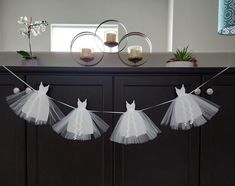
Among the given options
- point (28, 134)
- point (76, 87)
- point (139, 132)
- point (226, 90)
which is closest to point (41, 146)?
point (28, 134)

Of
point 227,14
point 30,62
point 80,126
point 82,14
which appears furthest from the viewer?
point 82,14

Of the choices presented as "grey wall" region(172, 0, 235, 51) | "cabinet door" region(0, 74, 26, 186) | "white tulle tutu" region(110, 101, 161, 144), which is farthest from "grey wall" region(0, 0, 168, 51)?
"white tulle tutu" region(110, 101, 161, 144)

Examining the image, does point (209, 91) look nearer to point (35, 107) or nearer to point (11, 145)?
point (35, 107)

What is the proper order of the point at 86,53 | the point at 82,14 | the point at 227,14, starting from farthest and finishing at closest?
the point at 82,14
the point at 86,53
the point at 227,14

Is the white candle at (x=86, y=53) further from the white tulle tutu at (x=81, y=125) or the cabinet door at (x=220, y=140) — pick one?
the cabinet door at (x=220, y=140)

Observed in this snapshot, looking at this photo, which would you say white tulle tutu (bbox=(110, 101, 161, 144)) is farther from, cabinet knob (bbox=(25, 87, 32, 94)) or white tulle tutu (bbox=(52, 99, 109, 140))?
cabinet knob (bbox=(25, 87, 32, 94))

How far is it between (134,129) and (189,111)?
26cm

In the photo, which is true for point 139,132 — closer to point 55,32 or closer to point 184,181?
point 184,181

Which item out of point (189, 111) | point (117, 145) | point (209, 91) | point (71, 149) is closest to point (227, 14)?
point (209, 91)

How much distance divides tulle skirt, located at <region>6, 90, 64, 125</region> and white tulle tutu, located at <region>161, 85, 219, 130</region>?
0.52 m

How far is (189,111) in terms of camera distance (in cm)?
102

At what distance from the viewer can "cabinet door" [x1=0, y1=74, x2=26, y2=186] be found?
1.04 m

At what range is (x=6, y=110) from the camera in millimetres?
1059

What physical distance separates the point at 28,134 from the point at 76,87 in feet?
1.01
